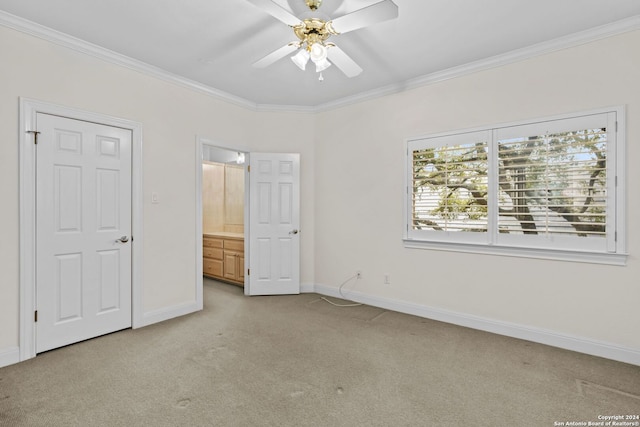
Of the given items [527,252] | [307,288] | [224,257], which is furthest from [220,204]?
[527,252]

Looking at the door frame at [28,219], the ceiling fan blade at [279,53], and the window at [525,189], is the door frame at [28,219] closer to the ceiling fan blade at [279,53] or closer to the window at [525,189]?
the ceiling fan blade at [279,53]

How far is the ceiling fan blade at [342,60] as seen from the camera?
98.4 inches

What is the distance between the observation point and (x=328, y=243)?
4742 mm

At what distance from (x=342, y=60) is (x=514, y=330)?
9.65ft

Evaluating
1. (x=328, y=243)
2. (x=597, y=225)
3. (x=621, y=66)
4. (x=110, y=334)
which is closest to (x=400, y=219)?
(x=328, y=243)

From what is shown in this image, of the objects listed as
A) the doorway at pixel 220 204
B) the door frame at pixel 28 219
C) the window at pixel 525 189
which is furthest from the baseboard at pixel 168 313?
the window at pixel 525 189

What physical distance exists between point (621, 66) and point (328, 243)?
11.5 ft

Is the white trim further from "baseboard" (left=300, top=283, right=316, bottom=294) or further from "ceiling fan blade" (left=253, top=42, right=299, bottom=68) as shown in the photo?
"baseboard" (left=300, top=283, right=316, bottom=294)

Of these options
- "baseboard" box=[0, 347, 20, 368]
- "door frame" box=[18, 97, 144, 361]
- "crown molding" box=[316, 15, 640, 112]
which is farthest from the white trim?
"baseboard" box=[0, 347, 20, 368]

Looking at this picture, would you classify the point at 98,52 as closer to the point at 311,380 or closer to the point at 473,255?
the point at 311,380

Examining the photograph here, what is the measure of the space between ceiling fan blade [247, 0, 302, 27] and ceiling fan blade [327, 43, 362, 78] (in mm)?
337

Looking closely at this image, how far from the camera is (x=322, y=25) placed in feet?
7.66

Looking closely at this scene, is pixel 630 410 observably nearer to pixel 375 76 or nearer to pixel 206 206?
pixel 375 76

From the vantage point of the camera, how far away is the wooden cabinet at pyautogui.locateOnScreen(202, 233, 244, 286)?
16.9 ft
